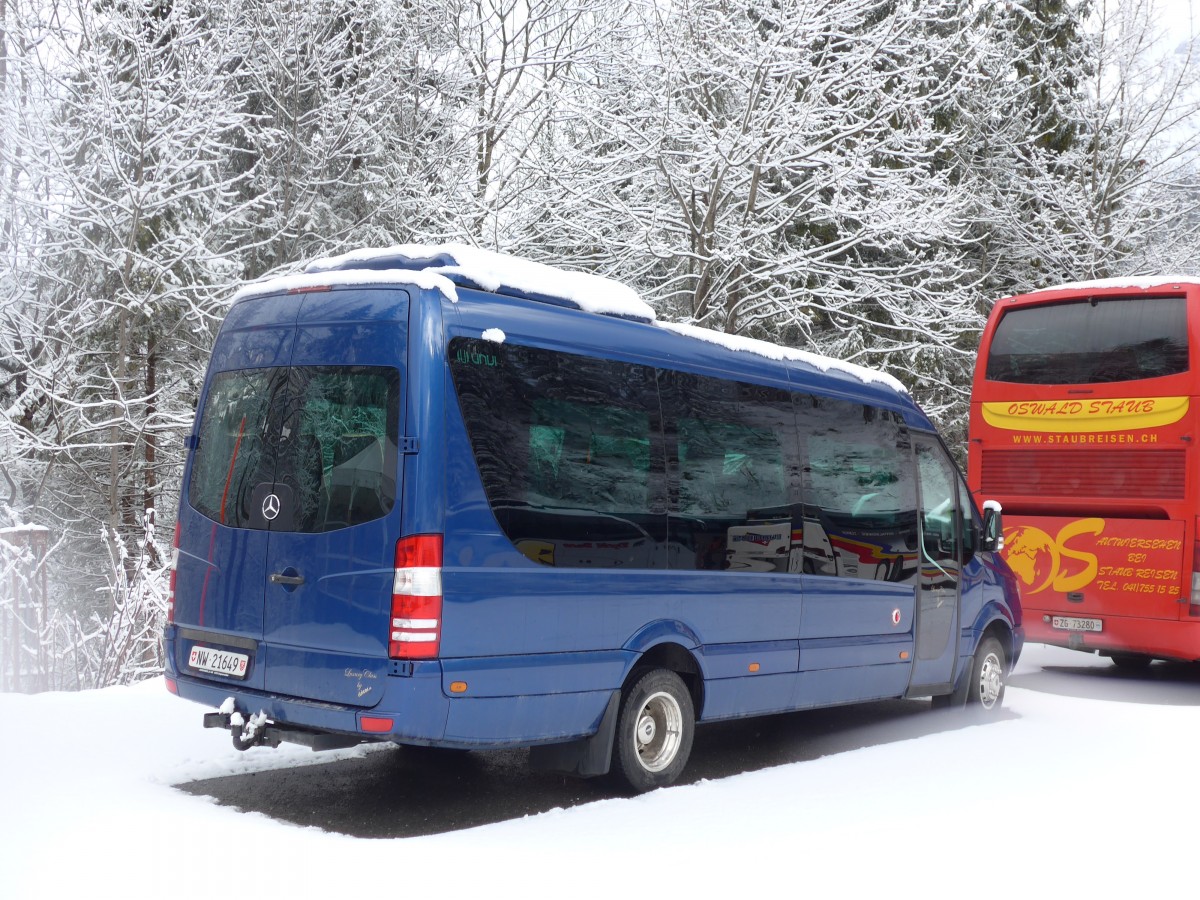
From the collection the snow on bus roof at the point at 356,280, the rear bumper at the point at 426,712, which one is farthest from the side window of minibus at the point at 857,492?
the snow on bus roof at the point at 356,280

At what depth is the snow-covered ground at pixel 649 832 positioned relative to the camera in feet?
16.4

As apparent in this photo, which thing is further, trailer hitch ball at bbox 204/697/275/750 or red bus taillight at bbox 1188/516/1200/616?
red bus taillight at bbox 1188/516/1200/616

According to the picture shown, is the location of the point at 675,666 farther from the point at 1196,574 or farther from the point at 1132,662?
the point at 1132,662

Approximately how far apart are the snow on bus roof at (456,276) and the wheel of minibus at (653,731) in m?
2.01

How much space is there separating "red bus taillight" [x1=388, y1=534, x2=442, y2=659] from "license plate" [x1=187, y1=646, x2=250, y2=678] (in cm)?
98

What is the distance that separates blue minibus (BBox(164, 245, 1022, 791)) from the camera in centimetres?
571

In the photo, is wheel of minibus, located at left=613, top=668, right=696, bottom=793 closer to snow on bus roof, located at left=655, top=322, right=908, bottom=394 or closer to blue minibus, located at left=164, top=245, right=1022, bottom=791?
blue minibus, located at left=164, top=245, right=1022, bottom=791

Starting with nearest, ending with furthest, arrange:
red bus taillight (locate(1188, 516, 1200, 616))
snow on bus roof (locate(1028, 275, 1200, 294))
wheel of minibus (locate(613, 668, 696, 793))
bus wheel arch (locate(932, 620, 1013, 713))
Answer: wheel of minibus (locate(613, 668, 696, 793)) → bus wheel arch (locate(932, 620, 1013, 713)) → red bus taillight (locate(1188, 516, 1200, 616)) → snow on bus roof (locate(1028, 275, 1200, 294))

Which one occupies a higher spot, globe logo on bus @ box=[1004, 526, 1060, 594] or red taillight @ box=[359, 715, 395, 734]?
globe logo on bus @ box=[1004, 526, 1060, 594]

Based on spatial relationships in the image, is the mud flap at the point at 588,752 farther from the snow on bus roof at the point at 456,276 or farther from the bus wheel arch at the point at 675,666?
the snow on bus roof at the point at 456,276

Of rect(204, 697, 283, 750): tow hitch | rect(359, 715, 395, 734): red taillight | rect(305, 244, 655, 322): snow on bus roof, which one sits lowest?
rect(204, 697, 283, 750): tow hitch

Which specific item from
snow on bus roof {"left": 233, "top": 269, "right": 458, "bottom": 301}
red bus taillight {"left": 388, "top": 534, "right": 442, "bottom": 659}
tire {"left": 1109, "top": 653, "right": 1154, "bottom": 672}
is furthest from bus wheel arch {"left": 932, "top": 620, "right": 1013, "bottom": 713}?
snow on bus roof {"left": 233, "top": 269, "right": 458, "bottom": 301}

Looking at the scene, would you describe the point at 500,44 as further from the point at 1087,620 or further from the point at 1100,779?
the point at 1100,779

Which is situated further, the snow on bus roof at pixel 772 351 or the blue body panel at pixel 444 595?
the snow on bus roof at pixel 772 351
